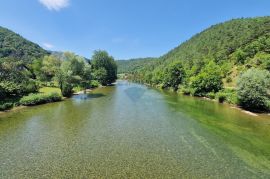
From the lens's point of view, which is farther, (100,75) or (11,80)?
(100,75)

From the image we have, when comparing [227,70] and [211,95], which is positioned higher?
[227,70]

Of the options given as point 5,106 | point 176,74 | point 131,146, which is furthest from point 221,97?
point 5,106

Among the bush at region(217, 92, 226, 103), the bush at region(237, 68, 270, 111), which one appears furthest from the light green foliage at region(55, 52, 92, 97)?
the bush at region(237, 68, 270, 111)

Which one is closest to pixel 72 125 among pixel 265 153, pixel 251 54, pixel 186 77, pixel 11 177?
pixel 11 177

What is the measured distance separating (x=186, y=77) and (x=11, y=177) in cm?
6938

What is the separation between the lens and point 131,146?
17.9 metres

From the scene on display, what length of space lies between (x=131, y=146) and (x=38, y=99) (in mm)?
27747

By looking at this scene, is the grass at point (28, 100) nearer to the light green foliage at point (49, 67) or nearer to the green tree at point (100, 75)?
the light green foliage at point (49, 67)

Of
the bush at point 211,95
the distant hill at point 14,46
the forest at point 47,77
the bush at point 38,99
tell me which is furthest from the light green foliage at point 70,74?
the distant hill at point 14,46

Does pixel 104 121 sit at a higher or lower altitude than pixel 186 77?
lower

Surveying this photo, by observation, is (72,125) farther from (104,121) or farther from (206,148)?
(206,148)

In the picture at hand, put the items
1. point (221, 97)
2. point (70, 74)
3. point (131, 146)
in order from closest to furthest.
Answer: point (131, 146) < point (221, 97) < point (70, 74)

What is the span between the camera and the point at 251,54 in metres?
71.8

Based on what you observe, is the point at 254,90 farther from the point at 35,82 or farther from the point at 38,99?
the point at 35,82
